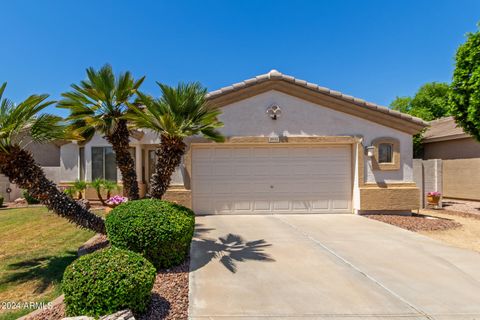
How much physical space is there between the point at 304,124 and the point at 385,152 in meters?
3.50

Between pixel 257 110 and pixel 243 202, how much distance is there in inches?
146

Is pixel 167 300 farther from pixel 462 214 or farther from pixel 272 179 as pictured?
pixel 462 214

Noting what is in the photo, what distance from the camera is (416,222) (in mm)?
9734

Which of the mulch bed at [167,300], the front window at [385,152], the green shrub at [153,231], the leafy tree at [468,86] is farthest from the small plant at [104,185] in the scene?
the leafy tree at [468,86]

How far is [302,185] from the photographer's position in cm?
1104

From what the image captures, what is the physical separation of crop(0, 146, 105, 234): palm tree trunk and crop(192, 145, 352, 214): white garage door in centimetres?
512

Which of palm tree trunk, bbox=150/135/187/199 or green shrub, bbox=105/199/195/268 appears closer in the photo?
green shrub, bbox=105/199/195/268

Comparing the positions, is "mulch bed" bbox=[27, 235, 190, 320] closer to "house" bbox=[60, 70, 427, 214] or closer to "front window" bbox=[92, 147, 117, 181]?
"house" bbox=[60, 70, 427, 214]

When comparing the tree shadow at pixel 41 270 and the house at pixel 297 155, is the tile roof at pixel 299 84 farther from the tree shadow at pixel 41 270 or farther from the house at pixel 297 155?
the tree shadow at pixel 41 270

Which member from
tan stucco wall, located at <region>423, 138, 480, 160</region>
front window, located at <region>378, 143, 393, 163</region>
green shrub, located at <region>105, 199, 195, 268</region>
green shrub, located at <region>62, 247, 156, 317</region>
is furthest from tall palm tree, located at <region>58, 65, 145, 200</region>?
tan stucco wall, located at <region>423, 138, 480, 160</region>

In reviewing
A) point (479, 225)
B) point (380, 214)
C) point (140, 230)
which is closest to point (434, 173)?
point (479, 225)

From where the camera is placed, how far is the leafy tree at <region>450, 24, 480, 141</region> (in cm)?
1160

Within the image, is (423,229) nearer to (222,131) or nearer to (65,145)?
(222,131)

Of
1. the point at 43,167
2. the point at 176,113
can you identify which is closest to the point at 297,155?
the point at 176,113
